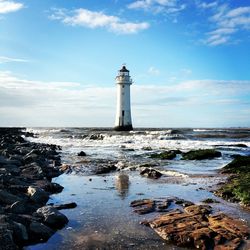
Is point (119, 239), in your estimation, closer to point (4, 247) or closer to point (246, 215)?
point (4, 247)

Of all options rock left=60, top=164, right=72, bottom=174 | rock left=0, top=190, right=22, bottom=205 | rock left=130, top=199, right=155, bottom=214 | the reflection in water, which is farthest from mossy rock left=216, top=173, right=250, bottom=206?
rock left=60, top=164, right=72, bottom=174

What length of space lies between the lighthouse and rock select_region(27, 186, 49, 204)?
45209 millimetres

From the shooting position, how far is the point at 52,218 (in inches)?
315

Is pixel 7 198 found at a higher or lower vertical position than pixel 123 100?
lower

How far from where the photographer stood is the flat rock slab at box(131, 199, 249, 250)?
706 cm

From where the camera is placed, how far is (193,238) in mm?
7172

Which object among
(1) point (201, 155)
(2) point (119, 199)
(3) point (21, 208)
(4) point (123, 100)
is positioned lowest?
(2) point (119, 199)

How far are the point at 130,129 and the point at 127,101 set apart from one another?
15.2 feet

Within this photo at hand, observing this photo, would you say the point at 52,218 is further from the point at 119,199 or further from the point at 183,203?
the point at 183,203

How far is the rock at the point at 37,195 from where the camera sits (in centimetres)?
990

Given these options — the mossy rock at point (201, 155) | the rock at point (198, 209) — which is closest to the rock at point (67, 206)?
the rock at point (198, 209)

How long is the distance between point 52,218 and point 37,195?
2190mm

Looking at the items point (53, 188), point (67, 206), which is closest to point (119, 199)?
point (67, 206)

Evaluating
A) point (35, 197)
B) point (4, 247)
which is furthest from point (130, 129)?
point (4, 247)
